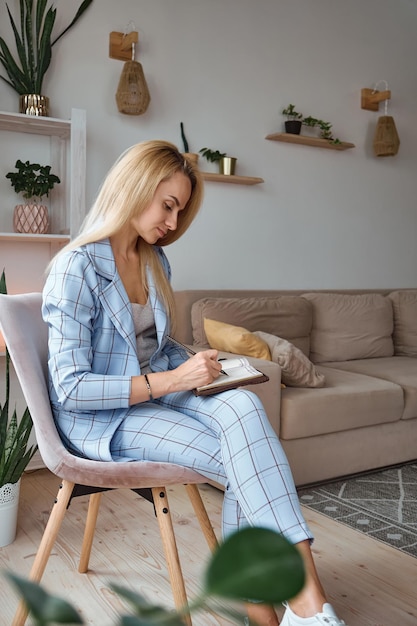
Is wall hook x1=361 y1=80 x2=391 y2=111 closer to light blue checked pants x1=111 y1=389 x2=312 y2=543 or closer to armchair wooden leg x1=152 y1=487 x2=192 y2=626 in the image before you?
light blue checked pants x1=111 y1=389 x2=312 y2=543

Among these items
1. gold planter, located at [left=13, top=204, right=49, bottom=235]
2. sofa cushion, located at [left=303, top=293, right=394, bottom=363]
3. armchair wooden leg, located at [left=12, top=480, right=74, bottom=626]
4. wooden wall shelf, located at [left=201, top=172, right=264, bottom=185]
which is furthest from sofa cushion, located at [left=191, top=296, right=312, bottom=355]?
armchair wooden leg, located at [left=12, top=480, right=74, bottom=626]

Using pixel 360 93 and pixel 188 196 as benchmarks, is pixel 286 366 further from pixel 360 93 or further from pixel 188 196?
pixel 360 93

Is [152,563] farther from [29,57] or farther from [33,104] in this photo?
[29,57]

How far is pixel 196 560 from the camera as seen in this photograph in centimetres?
209

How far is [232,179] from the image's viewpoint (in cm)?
365

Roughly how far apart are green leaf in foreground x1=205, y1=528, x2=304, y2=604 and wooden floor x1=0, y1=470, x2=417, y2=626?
169cm

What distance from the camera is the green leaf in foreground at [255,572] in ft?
0.57

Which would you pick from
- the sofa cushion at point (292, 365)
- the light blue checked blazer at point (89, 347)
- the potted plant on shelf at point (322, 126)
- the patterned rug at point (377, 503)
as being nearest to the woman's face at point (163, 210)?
the light blue checked blazer at point (89, 347)

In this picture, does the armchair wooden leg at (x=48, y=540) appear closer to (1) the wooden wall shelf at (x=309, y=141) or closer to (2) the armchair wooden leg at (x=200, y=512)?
(2) the armchair wooden leg at (x=200, y=512)

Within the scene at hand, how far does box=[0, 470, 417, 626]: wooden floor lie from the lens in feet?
5.91

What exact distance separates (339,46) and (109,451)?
3422 mm

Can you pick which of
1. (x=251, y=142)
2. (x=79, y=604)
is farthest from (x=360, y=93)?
(x=79, y=604)

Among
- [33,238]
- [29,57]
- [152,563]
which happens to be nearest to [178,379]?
[152,563]

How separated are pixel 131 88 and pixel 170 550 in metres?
2.33
